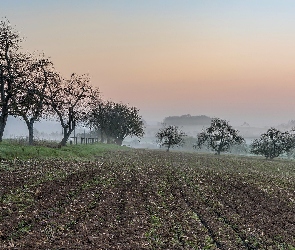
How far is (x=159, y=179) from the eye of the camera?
32.2 m

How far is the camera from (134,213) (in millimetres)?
18688

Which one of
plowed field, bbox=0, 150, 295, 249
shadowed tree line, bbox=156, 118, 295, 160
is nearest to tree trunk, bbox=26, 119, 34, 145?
plowed field, bbox=0, 150, 295, 249

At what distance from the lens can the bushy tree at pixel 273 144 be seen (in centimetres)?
9002

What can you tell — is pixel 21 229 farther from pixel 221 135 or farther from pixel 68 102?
pixel 221 135

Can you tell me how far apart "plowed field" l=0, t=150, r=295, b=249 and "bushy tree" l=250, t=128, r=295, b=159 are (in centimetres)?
6221

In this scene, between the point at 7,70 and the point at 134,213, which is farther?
the point at 7,70

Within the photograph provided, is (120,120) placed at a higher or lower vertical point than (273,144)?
higher

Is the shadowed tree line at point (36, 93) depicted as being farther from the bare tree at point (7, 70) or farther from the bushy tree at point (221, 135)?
the bushy tree at point (221, 135)

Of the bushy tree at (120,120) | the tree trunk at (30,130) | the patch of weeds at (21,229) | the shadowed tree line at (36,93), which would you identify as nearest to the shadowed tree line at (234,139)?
the bushy tree at (120,120)

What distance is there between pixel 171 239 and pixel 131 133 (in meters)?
110

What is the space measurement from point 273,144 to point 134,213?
81628 millimetres

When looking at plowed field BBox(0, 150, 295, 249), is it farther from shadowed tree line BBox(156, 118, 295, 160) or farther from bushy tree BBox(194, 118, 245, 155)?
bushy tree BBox(194, 118, 245, 155)

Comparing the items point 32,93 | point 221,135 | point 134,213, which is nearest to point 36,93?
point 32,93

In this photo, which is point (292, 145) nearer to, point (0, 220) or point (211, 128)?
point (211, 128)
